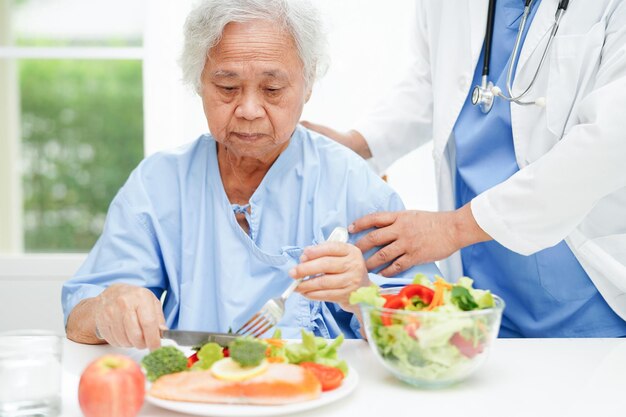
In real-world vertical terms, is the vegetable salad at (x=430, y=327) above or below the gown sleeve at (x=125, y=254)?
below

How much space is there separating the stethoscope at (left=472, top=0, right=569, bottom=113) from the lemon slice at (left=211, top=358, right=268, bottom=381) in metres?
0.88

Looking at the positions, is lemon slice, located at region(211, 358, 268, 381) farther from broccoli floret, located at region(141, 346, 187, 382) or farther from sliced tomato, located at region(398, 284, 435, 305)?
sliced tomato, located at region(398, 284, 435, 305)

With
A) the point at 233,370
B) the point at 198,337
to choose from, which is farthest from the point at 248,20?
the point at 233,370

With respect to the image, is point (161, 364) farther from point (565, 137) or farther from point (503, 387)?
point (565, 137)

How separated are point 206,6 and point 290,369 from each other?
82 cm

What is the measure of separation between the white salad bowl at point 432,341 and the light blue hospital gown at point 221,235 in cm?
40

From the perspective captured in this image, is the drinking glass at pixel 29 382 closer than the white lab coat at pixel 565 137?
Yes

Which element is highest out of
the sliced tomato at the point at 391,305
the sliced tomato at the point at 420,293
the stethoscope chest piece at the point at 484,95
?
the stethoscope chest piece at the point at 484,95

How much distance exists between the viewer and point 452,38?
6.12ft

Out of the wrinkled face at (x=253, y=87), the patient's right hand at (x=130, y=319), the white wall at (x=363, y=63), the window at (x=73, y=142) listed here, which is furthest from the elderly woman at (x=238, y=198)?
the window at (x=73, y=142)

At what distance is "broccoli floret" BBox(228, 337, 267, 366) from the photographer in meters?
1.06

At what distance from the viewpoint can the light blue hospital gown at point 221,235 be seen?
1.58 metres

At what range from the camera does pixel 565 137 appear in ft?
4.90

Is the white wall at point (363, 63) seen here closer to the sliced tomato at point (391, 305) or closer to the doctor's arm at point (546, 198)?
the doctor's arm at point (546, 198)
